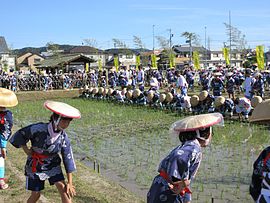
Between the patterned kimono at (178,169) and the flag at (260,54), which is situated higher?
the flag at (260,54)

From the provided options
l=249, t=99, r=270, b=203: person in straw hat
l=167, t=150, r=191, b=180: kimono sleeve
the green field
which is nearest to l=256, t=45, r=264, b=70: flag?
the green field

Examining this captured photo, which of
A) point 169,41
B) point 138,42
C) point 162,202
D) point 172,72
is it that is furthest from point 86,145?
point 169,41

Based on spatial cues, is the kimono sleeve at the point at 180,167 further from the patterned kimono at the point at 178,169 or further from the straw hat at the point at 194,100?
the straw hat at the point at 194,100

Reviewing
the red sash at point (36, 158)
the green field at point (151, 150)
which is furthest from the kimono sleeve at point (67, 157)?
the green field at point (151, 150)

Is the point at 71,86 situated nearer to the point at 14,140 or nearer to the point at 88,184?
the point at 88,184

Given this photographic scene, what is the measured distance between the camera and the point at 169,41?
1629 inches

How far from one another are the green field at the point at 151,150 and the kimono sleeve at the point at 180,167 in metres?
0.43

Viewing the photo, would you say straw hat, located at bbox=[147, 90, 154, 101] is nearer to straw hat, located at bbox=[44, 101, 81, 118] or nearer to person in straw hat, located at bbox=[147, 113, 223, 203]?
straw hat, located at bbox=[44, 101, 81, 118]

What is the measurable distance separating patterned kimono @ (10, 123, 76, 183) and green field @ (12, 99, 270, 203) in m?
1.29

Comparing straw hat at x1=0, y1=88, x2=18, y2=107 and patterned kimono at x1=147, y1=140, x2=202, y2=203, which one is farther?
straw hat at x1=0, y1=88, x2=18, y2=107

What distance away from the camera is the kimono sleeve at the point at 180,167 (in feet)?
9.41

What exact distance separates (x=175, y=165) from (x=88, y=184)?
323 cm

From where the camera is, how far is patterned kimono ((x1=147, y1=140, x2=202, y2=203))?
287 cm

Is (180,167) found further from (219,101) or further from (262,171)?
(219,101)
